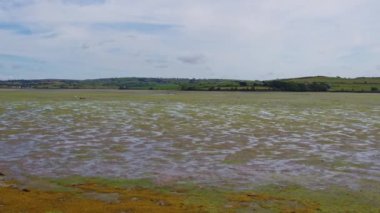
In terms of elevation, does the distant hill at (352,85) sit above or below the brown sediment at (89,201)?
above

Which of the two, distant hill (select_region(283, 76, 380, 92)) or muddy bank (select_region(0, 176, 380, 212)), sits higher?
distant hill (select_region(283, 76, 380, 92))

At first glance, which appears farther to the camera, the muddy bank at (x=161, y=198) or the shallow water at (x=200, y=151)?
the shallow water at (x=200, y=151)

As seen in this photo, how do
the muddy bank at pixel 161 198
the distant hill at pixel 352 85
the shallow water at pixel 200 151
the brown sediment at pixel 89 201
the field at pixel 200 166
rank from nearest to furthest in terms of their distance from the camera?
the brown sediment at pixel 89 201 → the muddy bank at pixel 161 198 → the field at pixel 200 166 → the shallow water at pixel 200 151 → the distant hill at pixel 352 85

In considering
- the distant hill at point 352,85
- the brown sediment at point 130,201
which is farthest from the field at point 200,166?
the distant hill at point 352,85

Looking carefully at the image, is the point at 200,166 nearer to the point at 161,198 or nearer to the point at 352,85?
the point at 161,198

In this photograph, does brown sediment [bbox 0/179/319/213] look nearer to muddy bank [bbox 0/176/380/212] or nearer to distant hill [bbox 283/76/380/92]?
muddy bank [bbox 0/176/380/212]

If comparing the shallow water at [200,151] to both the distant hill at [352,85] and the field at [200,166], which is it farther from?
the distant hill at [352,85]

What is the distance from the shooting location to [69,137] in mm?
25141

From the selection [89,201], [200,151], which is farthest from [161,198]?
[200,151]

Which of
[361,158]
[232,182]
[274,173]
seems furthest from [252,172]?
[361,158]

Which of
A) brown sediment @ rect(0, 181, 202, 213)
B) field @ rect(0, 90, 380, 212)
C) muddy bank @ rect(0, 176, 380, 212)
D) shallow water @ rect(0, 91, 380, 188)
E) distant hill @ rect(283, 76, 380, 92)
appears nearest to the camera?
brown sediment @ rect(0, 181, 202, 213)

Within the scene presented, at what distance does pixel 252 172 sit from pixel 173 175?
2.74 metres

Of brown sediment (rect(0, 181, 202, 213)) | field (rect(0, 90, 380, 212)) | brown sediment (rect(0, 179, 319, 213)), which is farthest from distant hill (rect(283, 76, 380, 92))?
brown sediment (rect(0, 181, 202, 213))

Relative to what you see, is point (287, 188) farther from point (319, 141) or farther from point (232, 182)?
point (319, 141)
